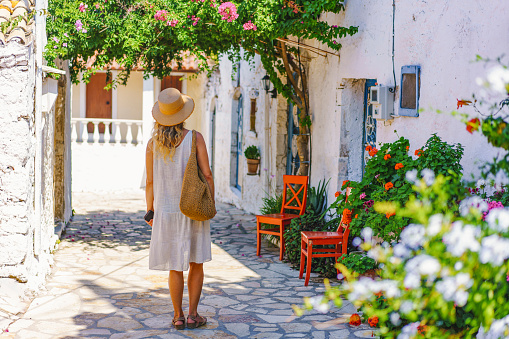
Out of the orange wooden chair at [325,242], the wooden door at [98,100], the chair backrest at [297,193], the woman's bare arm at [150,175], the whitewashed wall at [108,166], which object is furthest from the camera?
the wooden door at [98,100]


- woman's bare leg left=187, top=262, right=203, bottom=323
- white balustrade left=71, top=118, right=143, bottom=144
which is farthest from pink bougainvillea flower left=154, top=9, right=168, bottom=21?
white balustrade left=71, top=118, right=143, bottom=144

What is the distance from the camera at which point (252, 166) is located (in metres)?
11.0

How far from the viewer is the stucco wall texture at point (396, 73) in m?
4.63

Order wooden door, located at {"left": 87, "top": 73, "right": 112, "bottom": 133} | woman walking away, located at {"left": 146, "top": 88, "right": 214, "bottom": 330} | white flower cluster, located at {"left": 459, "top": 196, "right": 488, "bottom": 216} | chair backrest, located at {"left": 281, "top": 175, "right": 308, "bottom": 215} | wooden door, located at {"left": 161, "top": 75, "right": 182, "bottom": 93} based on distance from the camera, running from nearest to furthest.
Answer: white flower cluster, located at {"left": 459, "top": 196, "right": 488, "bottom": 216} < woman walking away, located at {"left": 146, "top": 88, "right": 214, "bottom": 330} < chair backrest, located at {"left": 281, "top": 175, "right": 308, "bottom": 215} < wooden door, located at {"left": 87, "top": 73, "right": 112, "bottom": 133} < wooden door, located at {"left": 161, "top": 75, "right": 182, "bottom": 93}

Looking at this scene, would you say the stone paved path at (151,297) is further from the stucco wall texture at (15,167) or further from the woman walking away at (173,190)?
the woman walking away at (173,190)

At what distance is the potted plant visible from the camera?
11.0 metres

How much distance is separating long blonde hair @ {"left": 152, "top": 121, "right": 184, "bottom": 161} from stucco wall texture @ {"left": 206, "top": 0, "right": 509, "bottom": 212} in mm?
2084

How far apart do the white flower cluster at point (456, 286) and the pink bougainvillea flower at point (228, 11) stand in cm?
559

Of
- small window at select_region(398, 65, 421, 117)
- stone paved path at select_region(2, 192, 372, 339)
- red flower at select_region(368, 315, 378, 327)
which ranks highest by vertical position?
small window at select_region(398, 65, 421, 117)

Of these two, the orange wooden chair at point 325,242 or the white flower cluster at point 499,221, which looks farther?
the orange wooden chair at point 325,242

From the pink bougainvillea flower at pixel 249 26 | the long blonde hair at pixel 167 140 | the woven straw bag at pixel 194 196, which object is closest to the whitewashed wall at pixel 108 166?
the pink bougainvillea flower at pixel 249 26

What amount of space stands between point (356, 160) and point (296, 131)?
7.97 ft

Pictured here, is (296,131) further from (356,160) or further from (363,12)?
(363,12)

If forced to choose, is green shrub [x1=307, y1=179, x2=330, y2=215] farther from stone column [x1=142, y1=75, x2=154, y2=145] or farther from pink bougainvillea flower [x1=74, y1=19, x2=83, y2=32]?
stone column [x1=142, y1=75, x2=154, y2=145]
